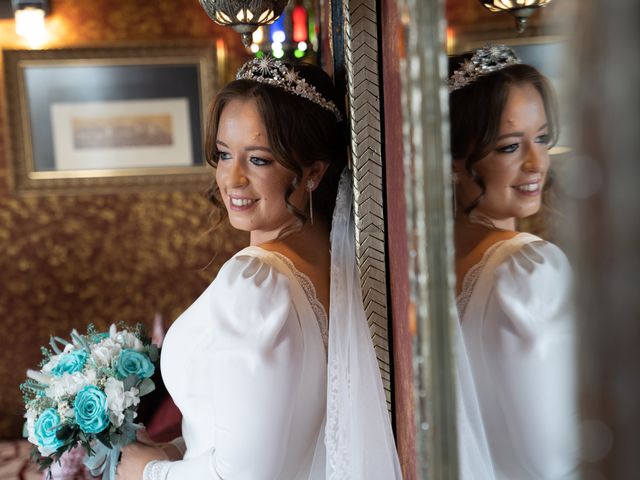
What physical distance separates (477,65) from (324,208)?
3.22 feet

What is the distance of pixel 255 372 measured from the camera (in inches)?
51.4

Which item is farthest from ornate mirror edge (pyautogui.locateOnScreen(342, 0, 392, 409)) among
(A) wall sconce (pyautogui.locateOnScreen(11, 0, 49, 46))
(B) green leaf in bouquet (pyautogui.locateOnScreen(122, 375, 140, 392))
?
(A) wall sconce (pyautogui.locateOnScreen(11, 0, 49, 46))

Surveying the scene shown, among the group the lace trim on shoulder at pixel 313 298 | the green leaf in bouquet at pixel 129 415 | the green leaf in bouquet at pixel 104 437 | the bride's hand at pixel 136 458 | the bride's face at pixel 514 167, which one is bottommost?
the bride's hand at pixel 136 458

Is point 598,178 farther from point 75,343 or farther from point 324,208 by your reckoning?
→ point 75,343

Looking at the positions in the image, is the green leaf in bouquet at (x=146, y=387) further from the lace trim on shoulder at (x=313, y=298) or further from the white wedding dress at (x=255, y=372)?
the lace trim on shoulder at (x=313, y=298)

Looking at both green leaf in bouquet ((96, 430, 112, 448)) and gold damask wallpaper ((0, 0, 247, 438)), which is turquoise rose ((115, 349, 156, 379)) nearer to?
green leaf in bouquet ((96, 430, 112, 448))

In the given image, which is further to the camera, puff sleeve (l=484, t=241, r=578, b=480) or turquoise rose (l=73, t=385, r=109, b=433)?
turquoise rose (l=73, t=385, r=109, b=433)

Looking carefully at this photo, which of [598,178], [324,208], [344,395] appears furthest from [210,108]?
[598,178]

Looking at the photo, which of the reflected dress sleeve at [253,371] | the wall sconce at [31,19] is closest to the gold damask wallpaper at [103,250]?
the wall sconce at [31,19]

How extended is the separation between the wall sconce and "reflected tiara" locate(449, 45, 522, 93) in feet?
13.9

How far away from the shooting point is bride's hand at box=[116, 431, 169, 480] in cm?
164

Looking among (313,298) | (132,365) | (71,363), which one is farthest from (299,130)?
(71,363)

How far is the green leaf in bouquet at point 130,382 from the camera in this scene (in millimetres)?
1715

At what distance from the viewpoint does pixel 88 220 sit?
15.4 ft
